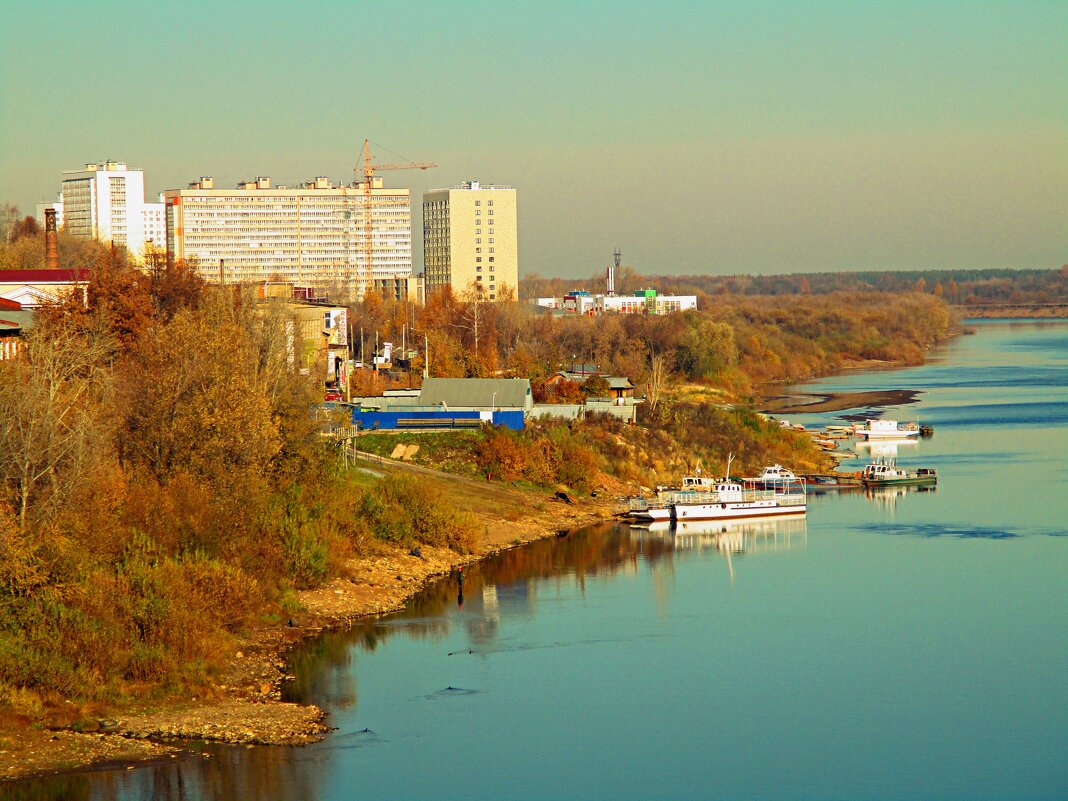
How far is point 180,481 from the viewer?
922 inches

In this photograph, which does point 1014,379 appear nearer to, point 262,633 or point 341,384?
point 341,384

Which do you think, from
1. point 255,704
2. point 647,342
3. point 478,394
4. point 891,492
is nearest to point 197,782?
point 255,704

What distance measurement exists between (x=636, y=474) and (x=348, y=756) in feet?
73.8

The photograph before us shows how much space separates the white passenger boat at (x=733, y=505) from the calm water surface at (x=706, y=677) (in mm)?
1202

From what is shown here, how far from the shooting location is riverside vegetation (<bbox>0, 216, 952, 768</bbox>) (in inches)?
735

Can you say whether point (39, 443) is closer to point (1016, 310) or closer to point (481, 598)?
point (481, 598)

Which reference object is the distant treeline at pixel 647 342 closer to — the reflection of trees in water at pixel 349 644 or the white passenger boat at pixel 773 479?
the white passenger boat at pixel 773 479

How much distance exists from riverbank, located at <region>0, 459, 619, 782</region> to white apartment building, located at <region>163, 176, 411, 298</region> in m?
77.2

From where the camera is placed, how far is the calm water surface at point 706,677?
54.3 ft

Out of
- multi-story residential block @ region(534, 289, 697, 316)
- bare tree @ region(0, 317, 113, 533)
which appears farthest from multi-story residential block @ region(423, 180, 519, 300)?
bare tree @ region(0, 317, 113, 533)

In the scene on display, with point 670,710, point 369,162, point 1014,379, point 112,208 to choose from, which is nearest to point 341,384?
point 670,710

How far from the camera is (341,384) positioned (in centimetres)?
4672

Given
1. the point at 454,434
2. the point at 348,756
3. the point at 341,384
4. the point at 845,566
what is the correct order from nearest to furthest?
the point at 348,756 → the point at 845,566 → the point at 454,434 → the point at 341,384

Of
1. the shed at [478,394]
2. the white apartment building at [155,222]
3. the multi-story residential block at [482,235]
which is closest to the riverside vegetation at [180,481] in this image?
the shed at [478,394]
